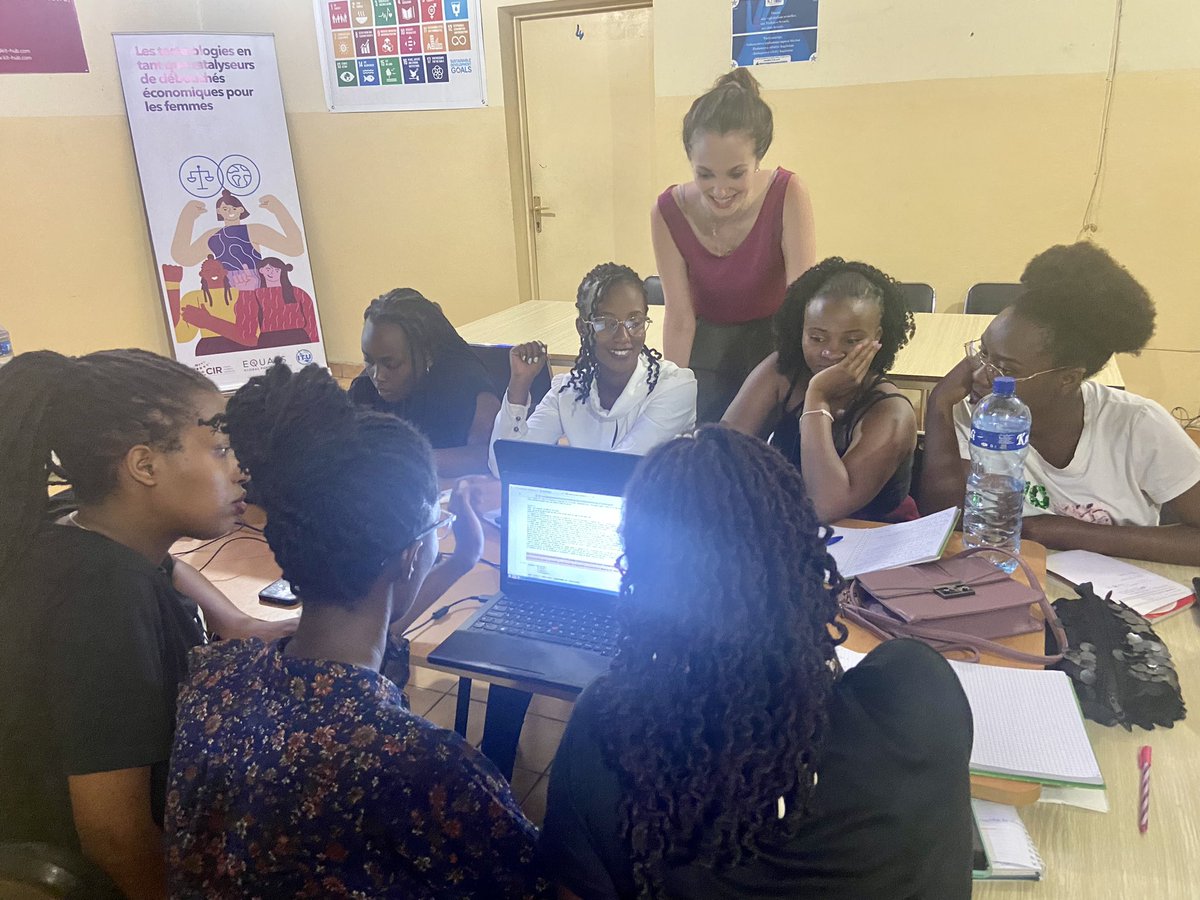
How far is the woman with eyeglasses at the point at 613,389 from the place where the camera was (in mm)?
1972

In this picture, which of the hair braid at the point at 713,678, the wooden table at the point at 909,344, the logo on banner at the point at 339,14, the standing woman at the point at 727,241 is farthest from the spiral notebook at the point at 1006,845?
the logo on banner at the point at 339,14

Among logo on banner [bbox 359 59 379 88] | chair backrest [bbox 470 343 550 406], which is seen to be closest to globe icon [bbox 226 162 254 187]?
logo on banner [bbox 359 59 379 88]

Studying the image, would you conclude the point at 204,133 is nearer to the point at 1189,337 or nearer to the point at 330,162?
the point at 330,162

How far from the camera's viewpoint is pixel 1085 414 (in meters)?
1.71

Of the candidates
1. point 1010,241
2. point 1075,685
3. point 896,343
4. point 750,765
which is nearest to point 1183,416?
point 1010,241

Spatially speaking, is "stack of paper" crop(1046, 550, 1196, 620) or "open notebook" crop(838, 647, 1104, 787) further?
"stack of paper" crop(1046, 550, 1196, 620)

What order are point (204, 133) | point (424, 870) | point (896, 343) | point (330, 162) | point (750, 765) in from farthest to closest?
1. point (330, 162)
2. point (204, 133)
3. point (896, 343)
4. point (424, 870)
5. point (750, 765)

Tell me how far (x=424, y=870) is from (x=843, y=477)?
117 cm

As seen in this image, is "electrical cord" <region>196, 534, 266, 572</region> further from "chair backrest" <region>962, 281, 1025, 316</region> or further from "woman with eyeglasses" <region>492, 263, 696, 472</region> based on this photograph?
"chair backrest" <region>962, 281, 1025, 316</region>

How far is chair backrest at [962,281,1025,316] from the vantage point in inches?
144

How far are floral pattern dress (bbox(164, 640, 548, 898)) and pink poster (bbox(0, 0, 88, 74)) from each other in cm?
472

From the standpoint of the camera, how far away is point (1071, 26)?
356cm

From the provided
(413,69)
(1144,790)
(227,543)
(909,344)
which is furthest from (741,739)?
(413,69)

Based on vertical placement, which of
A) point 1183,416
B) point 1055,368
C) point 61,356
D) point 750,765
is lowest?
point 1183,416
